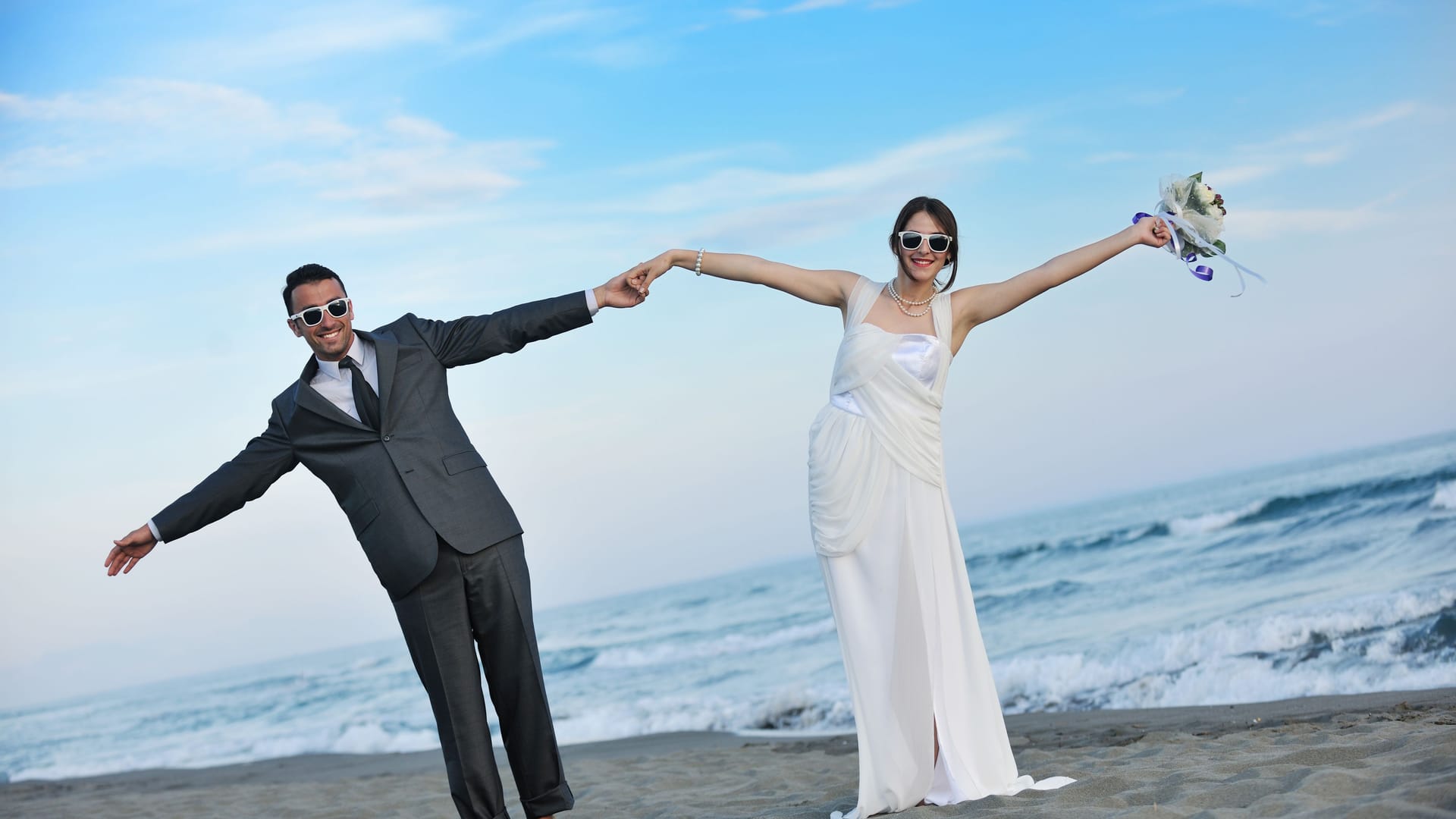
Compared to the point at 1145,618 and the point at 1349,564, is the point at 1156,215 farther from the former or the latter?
the point at 1349,564

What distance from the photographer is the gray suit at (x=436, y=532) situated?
4.14 meters

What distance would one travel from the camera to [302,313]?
4.18m

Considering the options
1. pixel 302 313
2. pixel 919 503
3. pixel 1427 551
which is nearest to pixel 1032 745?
pixel 919 503

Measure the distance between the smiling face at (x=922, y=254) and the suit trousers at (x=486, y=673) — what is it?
186cm

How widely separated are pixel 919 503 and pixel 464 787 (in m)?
2.00

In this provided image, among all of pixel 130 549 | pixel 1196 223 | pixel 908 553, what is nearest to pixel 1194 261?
pixel 1196 223

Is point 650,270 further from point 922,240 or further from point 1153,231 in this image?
point 1153,231

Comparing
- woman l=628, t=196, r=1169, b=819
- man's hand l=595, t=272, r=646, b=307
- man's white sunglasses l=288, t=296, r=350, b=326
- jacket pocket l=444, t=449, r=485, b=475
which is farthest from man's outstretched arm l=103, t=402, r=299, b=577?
woman l=628, t=196, r=1169, b=819

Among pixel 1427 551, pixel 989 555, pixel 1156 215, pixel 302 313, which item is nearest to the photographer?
pixel 302 313

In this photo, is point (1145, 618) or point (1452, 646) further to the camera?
point (1145, 618)

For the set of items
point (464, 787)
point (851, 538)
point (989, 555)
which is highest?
point (851, 538)

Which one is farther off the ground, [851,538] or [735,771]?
[851,538]

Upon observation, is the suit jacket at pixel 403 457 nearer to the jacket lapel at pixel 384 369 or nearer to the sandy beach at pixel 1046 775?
the jacket lapel at pixel 384 369

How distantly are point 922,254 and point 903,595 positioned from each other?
1321 millimetres
